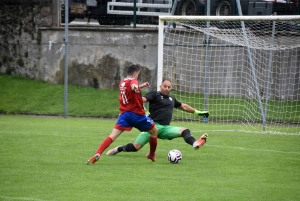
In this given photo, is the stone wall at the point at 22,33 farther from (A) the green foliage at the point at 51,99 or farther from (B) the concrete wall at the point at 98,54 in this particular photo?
(A) the green foliage at the point at 51,99

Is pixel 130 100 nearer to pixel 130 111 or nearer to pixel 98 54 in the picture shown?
pixel 130 111

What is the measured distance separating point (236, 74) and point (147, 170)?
10308 millimetres

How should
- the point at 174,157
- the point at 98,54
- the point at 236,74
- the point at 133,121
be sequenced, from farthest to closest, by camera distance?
the point at 98,54, the point at 236,74, the point at 174,157, the point at 133,121

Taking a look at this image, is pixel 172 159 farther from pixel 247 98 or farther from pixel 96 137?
pixel 247 98

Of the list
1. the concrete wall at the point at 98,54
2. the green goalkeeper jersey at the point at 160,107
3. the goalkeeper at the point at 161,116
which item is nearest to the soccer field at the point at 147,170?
the goalkeeper at the point at 161,116

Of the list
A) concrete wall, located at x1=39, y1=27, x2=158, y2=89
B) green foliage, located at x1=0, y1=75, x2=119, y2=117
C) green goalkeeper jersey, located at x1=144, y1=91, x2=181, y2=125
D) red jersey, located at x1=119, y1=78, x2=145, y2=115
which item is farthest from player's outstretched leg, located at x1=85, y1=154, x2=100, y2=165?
concrete wall, located at x1=39, y1=27, x2=158, y2=89

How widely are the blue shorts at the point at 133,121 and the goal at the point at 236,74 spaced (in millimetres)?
6738

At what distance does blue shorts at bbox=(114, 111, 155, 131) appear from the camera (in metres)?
10.8

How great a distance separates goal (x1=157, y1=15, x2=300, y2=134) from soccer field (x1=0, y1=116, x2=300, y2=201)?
9.82ft

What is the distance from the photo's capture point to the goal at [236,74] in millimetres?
18250

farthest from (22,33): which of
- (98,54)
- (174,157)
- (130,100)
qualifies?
(174,157)

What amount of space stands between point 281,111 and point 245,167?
842 centimetres

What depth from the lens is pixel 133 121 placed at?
35.4ft

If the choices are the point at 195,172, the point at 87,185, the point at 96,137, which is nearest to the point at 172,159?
the point at 195,172
